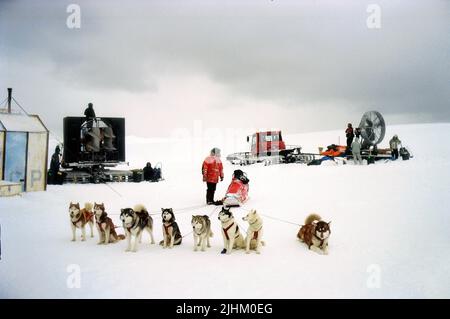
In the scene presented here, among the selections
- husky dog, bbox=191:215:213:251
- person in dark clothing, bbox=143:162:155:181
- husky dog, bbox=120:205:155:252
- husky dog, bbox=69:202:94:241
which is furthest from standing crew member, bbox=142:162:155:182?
husky dog, bbox=191:215:213:251

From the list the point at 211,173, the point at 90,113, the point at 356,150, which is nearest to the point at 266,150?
the point at 356,150

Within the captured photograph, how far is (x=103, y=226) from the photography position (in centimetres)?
373

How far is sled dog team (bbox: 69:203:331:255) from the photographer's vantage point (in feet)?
11.1

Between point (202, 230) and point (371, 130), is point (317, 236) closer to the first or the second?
point (202, 230)

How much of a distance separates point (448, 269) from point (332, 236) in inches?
48.5

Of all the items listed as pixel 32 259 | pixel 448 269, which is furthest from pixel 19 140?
pixel 448 269

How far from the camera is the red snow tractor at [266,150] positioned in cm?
1366

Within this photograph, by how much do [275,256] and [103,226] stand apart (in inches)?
78.6

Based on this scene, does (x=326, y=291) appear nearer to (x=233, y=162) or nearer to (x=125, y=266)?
(x=125, y=266)

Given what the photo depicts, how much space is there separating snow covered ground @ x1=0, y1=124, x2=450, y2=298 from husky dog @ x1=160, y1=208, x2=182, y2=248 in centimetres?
11

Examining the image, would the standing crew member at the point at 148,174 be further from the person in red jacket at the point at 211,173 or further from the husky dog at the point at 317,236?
the husky dog at the point at 317,236

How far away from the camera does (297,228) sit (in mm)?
4250

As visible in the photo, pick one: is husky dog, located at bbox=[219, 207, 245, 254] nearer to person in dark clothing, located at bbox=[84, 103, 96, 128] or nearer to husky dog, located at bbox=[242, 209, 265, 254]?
husky dog, located at bbox=[242, 209, 265, 254]

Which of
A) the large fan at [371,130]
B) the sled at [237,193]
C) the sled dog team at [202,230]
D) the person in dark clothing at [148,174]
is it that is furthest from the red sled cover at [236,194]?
the large fan at [371,130]
